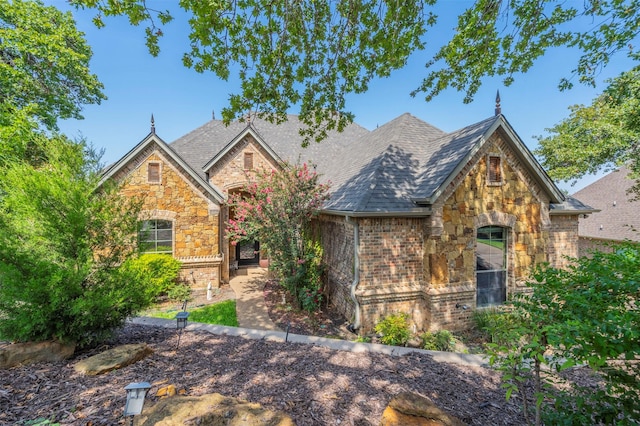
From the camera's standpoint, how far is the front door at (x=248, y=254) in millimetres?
17072

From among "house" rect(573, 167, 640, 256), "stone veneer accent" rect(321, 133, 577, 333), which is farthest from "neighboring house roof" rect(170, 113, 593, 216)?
"house" rect(573, 167, 640, 256)

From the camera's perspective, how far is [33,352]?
4.26m

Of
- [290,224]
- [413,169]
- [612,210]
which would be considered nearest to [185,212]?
[290,224]

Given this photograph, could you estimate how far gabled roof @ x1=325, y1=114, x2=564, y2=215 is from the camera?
762 centimetres

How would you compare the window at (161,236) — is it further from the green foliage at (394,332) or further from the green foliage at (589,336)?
the green foliage at (589,336)

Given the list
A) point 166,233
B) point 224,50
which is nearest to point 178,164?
point 166,233

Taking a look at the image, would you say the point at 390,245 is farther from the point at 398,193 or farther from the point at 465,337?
the point at 465,337

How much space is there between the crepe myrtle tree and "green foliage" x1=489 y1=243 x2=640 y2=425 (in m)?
6.38

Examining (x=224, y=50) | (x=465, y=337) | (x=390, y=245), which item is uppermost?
(x=224, y=50)

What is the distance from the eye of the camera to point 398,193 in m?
8.16

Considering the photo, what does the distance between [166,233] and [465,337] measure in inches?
443

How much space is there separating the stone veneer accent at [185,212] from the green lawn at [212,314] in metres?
2.27

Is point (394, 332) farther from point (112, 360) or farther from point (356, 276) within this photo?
point (112, 360)

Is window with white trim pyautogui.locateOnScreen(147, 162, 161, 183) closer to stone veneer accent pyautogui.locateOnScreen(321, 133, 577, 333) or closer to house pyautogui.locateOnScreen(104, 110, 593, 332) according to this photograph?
house pyautogui.locateOnScreen(104, 110, 593, 332)
